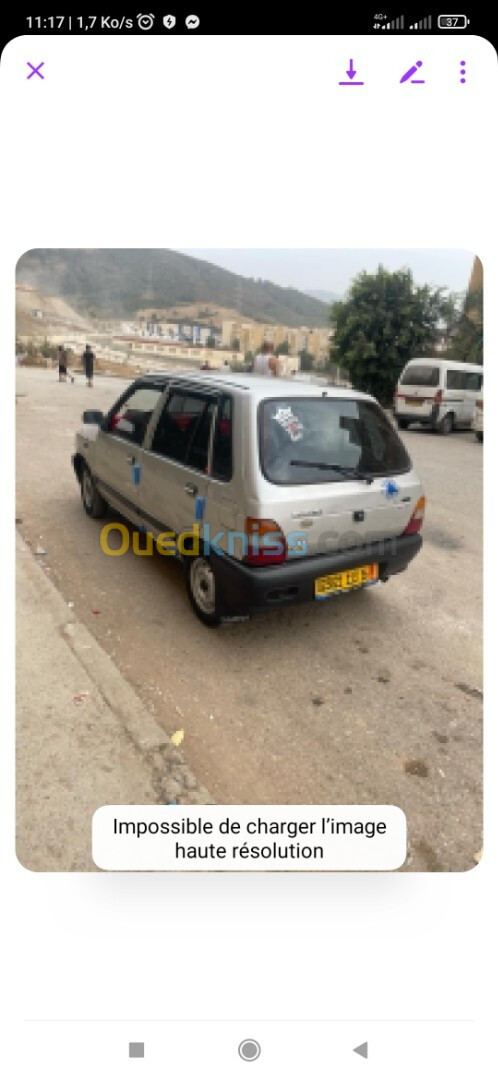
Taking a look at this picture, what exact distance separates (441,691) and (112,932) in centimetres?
199

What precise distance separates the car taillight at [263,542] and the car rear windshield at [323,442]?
225mm

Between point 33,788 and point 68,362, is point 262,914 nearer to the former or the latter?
point 33,788

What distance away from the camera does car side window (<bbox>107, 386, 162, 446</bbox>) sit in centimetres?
379

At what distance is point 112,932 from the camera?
54.5 inches

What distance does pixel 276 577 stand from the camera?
263 centimetres

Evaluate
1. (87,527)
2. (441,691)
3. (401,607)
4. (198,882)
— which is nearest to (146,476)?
(87,527)

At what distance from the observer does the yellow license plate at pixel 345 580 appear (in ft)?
9.30

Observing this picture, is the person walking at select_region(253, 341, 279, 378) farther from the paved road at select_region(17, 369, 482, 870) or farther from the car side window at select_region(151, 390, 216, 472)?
the car side window at select_region(151, 390, 216, 472)

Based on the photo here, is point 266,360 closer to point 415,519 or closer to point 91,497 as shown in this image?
point 91,497

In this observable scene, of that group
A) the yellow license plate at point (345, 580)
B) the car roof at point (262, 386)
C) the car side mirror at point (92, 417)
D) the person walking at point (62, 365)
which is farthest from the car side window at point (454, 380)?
the yellow license plate at point (345, 580)
